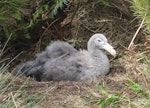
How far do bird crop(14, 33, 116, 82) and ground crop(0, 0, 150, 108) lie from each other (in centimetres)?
14

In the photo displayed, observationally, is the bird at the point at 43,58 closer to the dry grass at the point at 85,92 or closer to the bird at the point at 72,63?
the bird at the point at 72,63

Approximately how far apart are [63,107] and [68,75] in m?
0.94

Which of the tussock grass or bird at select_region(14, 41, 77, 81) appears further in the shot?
bird at select_region(14, 41, 77, 81)

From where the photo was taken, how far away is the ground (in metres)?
4.62

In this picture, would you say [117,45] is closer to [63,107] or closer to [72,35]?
→ [72,35]

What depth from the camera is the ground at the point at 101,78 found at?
4.62 metres

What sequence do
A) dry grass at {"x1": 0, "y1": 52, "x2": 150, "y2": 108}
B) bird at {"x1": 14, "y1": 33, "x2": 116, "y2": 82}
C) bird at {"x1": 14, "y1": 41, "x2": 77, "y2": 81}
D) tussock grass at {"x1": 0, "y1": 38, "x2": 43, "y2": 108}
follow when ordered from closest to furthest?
tussock grass at {"x1": 0, "y1": 38, "x2": 43, "y2": 108} → dry grass at {"x1": 0, "y1": 52, "x2": 150, "y2": 108} → bird at {"x1": 14, "y1": 33, "x2": 116, "y2": 82} → bird at {"x1": 14, "y1": 41, "x2": 77, "y2": 81}

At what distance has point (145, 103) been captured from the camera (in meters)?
4.43

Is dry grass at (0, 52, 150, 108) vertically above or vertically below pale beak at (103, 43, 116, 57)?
below

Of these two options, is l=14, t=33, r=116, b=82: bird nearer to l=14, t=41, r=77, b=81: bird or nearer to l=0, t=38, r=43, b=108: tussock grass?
l=14, t=41, r=77, b=81: bird

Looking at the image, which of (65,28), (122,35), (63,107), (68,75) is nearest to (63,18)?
(65,28)

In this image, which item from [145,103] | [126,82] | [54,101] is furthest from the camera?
[126,82]

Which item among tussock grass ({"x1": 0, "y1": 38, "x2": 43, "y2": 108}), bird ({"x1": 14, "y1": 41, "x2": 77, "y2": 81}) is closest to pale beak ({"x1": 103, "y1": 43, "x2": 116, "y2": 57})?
bird ({"x1": 14, "y1": 41, "x2": 77, "y2": 81})

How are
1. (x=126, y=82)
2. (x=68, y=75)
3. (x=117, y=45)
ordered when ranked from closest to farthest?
1. (x=126, y=82)
2. (x=68, y=75)
3. (x=117, y=45)
